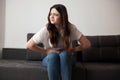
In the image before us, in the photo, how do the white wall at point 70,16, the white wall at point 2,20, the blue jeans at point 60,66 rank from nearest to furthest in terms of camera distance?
the blue jeans at point 60,66 → the white wall at point 70,16 → the white wall at point 2,20

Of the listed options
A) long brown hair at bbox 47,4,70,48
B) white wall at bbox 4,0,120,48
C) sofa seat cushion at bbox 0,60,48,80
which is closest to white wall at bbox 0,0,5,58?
white wall at bbox 4,0,120,48

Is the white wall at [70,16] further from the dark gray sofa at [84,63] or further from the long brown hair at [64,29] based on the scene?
the long brown hair at [64,29]

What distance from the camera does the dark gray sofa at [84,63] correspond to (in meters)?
2.21

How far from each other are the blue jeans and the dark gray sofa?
0.70 feet

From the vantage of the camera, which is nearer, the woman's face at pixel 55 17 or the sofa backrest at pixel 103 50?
the woman's face at pixel 55 17

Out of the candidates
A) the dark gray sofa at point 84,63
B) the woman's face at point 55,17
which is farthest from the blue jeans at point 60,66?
the woman's face at point 55,17

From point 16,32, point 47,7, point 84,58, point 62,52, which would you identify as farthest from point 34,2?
point 62,52

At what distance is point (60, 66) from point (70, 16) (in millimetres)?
1205

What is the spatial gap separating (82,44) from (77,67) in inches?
9.7

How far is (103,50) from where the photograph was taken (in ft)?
9.04

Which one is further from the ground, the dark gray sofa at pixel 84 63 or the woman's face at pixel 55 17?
the woman's face at pixel 55 17

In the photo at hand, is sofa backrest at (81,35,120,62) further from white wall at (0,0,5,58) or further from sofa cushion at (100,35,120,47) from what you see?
white wall at (0,0,5,58)

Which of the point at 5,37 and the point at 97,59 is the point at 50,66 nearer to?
the point at 97,59

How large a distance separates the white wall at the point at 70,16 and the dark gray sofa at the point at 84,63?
0.23 meters
